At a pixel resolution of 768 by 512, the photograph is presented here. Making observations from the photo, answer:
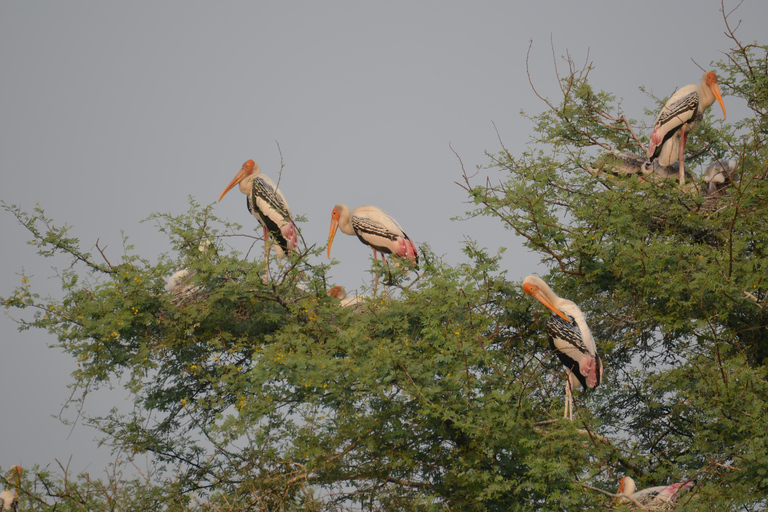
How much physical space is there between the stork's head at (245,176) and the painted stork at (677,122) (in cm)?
449

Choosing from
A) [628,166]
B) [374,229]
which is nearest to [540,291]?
[374,229]

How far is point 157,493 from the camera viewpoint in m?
6.41

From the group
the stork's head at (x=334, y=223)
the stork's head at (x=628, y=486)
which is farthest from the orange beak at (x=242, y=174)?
the stork's head at (x=628, y=486)

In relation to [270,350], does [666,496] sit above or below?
below

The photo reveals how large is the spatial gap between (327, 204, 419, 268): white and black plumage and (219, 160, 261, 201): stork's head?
1.08m

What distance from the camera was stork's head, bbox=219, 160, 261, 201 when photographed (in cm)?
1005

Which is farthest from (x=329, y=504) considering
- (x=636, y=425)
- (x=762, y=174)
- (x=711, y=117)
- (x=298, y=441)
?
(x=711, y=117)

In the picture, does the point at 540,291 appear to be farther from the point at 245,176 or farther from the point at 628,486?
the point at 245,176

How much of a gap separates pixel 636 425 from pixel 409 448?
117 inches

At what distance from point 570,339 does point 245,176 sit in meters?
4.76

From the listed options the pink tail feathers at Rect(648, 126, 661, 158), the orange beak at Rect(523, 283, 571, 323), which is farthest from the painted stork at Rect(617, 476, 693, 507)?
the pink tail feathers at Rect(648, 126, 661, 158)

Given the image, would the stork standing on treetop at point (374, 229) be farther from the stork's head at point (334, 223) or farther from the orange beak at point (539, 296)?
the orange beak at point (539, 296)

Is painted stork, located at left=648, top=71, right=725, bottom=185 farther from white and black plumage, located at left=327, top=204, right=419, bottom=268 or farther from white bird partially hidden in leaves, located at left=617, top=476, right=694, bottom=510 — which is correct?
white bird partially hidden in leaves, located at left=617, top=476, right=694, bottom=510

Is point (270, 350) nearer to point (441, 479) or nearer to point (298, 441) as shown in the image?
point (298, 441)
